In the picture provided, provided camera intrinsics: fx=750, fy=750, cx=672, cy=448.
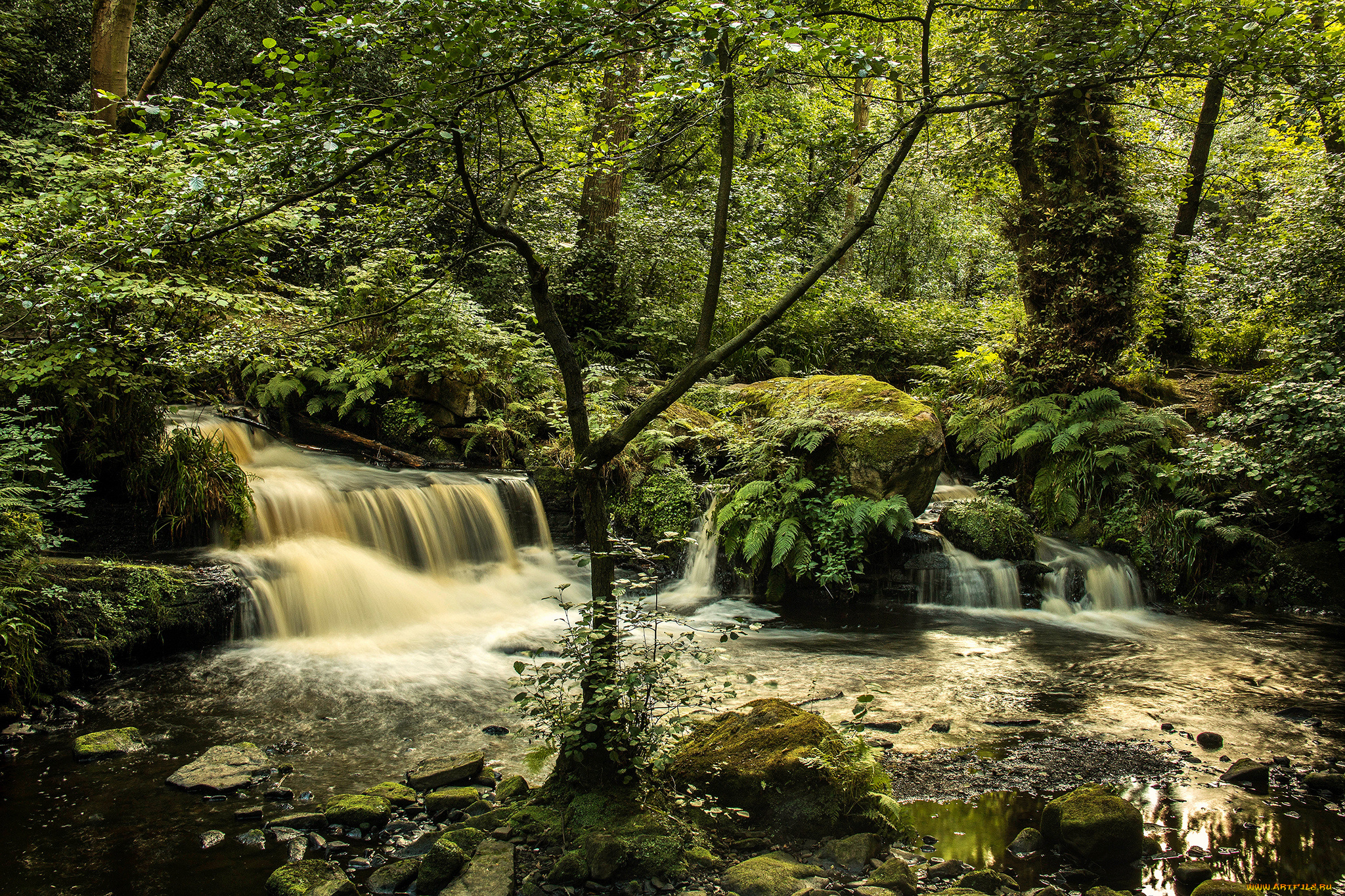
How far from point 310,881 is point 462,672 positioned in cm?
377

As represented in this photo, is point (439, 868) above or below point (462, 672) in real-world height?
below

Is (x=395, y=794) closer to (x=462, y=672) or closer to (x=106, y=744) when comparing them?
(x=106, y=744)

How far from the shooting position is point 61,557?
727cm

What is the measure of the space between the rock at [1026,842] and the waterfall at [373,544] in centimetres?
653

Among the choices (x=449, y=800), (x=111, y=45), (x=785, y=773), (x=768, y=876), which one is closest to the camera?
(x=768, y=876)

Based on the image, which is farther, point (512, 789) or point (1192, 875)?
point (512, 789)

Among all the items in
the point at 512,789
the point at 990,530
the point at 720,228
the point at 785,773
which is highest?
the point at 720,228

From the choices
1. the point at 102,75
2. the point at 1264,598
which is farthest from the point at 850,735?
the point at 102,75

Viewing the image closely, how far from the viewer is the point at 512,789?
4.72 metres

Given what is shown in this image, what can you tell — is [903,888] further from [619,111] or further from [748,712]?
[619,111]

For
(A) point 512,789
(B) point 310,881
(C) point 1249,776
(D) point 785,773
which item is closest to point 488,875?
(B) point 310,881

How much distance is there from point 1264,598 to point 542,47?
1174 cm

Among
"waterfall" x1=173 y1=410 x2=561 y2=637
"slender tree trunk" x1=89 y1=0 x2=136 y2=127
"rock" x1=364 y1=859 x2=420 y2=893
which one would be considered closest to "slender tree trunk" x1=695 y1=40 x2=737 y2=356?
"rock" x1=364 y1=859 x2=420 y2=893

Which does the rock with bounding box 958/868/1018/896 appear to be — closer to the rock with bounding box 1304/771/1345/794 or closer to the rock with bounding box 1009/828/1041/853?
the rock with bounding box 1009/828/1041/853
